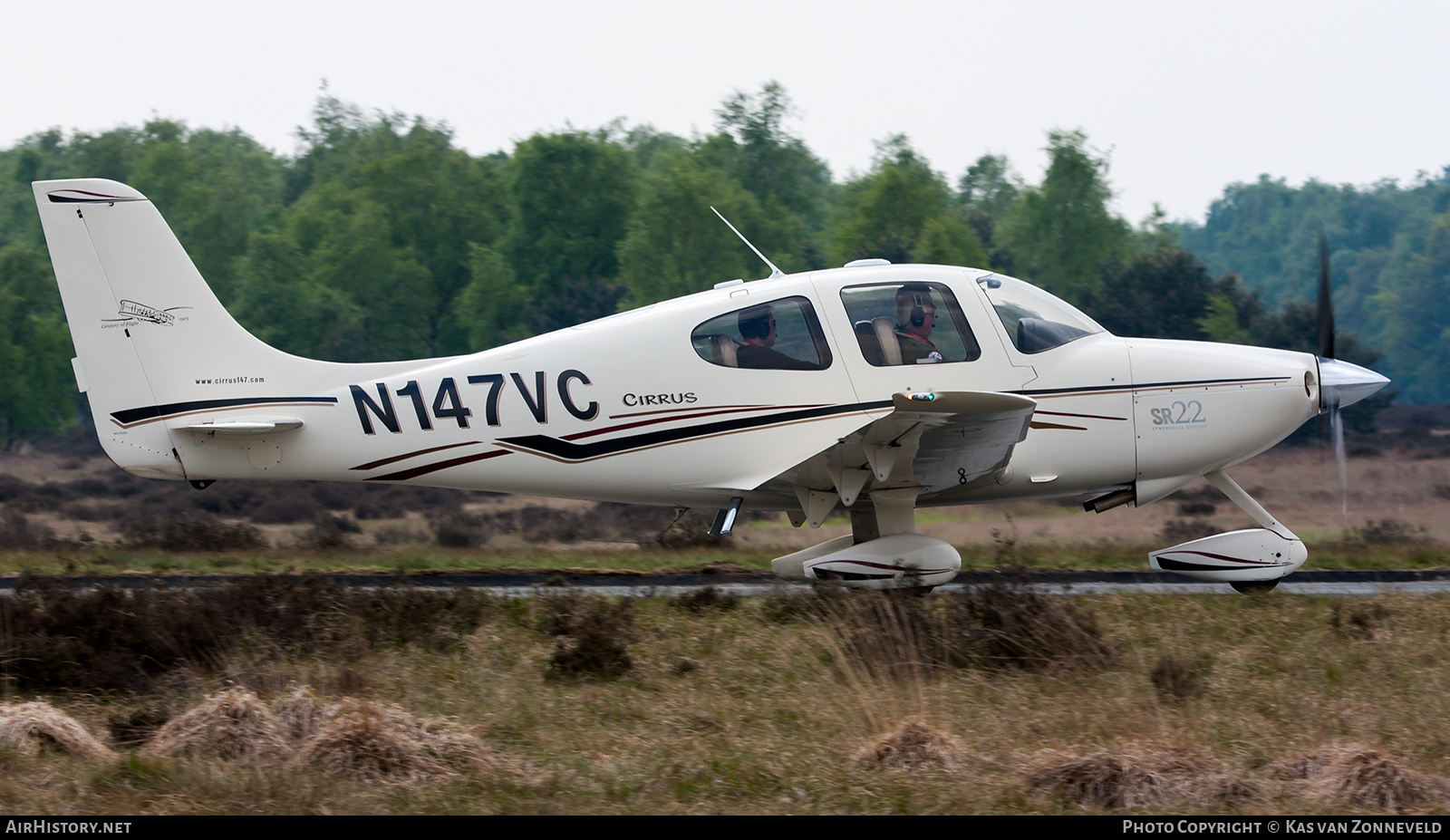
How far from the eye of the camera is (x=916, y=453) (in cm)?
950

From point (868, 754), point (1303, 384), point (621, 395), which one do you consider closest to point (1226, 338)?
point (1303, 384)

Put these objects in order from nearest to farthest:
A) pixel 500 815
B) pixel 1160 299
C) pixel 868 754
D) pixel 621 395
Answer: pixel 500 815, pixel 868 754, pixel 621 395, pixel 1160 299

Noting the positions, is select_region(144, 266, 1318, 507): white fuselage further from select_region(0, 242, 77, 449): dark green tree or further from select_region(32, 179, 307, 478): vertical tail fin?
select_region(0, 242, 77, 449): dark green tree

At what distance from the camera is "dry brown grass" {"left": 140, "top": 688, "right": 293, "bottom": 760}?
5.88 metres

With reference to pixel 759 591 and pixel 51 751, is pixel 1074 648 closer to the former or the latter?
pixel 759 591

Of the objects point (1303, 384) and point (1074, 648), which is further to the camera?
point (1303, 384)

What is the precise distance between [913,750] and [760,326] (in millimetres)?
4628

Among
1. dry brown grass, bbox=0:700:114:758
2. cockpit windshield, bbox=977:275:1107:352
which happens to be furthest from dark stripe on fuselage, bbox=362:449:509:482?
cockpit windshield, bbox=977:275:1107:352

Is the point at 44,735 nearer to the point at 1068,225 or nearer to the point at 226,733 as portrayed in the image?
the point at 226,733

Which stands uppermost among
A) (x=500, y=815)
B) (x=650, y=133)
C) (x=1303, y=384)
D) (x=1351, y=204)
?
(x=650, y=133)

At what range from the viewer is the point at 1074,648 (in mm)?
7855

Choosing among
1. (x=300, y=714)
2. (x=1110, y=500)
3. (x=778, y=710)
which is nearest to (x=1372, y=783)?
(x=778, y=710)

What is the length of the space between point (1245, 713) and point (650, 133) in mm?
89404

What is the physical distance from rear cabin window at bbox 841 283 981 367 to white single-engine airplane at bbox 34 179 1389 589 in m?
0.02
